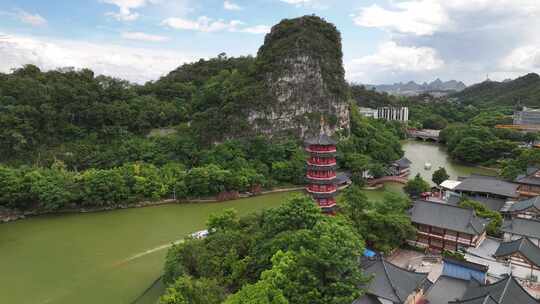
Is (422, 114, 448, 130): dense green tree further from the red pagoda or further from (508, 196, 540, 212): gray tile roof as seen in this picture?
A: the red pagoda

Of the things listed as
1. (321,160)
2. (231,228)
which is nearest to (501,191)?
(321,160)

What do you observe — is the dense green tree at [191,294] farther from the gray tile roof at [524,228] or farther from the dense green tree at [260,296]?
the gray tile roof at [524,228]

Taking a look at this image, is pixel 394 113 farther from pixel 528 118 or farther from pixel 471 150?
pixel 471 150

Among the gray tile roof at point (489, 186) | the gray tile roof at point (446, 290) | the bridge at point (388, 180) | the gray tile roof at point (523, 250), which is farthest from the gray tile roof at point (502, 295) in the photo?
the bridge at point (388, 180)

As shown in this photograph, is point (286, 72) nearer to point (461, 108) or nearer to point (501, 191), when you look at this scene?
point (501, 191)

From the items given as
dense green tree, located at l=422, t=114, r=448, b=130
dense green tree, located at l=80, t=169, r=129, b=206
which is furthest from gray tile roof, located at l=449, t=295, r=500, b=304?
dense green tree, located at l=422, t=114, r=448, b=130
